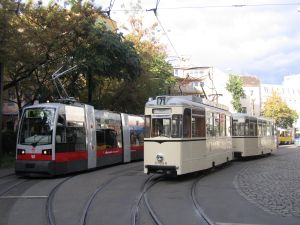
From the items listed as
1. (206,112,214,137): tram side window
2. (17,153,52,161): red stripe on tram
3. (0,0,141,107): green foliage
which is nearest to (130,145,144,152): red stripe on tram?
(0,0,141,107): green foliage

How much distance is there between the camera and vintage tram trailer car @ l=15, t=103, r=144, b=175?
60.4 feet

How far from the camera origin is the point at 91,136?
2142 centimetres

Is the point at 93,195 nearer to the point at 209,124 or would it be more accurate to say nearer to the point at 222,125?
the point at 209,124

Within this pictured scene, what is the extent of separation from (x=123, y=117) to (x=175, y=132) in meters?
9.91

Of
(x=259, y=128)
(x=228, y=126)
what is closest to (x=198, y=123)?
(x=228, y=126)

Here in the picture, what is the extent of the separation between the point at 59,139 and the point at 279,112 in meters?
77.5

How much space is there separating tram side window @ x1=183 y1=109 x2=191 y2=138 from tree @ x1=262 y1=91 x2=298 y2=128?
7611 centimetres

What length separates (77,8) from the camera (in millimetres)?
25703

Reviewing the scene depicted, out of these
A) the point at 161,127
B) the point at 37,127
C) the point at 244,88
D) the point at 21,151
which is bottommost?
the point at 21,151

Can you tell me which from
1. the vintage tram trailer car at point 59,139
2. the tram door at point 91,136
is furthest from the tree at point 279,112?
the tram door at point 91,136

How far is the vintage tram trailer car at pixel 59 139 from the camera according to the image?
1841cm

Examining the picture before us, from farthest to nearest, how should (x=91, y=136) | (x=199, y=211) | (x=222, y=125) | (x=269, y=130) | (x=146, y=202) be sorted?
(x=269, y=130)
(x=222, y=125)
(x=91, y=136)
(x=146, y=202)
(x=199, y=211)

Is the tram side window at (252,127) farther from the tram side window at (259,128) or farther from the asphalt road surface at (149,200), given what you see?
the asphalt road surface at (149,200)

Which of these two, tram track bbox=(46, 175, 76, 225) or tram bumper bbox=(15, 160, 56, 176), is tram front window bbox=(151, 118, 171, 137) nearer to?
tram track bbox=(46, 175, 76, 225)
